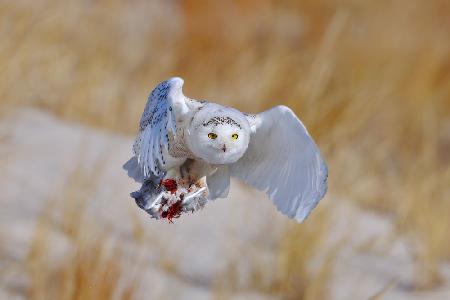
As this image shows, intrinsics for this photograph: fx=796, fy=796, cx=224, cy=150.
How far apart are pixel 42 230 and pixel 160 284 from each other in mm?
448

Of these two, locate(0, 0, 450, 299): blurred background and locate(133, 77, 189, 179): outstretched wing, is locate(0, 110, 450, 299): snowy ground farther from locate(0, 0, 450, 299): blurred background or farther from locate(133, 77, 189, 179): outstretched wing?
locate(133, 77, 189, 179): outstretched wing

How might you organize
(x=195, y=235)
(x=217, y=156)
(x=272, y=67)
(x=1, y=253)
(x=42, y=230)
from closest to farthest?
1. (x=217, y=156)
2. (x=42, y=230)
3. (x=1, y=253)
4. (x=195, y=235)
5. (x=272, y=67)

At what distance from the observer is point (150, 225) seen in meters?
2.93

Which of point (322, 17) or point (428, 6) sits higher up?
point (428, 6)

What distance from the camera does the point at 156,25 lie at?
6.78m

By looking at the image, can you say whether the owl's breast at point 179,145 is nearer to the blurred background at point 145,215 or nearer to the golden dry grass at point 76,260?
the blurred background at point 145,215

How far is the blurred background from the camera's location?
216 cm

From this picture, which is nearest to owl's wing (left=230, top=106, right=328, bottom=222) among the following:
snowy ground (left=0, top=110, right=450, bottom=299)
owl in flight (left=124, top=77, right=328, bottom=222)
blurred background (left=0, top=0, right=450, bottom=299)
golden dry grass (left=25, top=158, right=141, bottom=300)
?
owl in flight (left=124, top=77, right=328, bottom=222)

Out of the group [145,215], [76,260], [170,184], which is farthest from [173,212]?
[145,215]

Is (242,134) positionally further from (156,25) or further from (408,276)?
(156,25)

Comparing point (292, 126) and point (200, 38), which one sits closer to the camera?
point (292, 126)

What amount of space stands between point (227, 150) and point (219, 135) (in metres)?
0.01

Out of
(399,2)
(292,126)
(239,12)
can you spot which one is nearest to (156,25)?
(239,12)

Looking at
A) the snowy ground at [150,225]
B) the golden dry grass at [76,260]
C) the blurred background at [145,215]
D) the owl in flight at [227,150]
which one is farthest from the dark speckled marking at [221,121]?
the snowy ground at [150,225]
